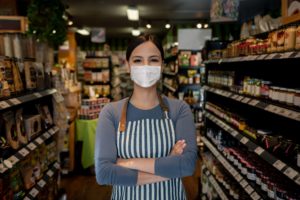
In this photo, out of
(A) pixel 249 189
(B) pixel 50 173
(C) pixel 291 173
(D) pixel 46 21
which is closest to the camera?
(C) pixel 291 173

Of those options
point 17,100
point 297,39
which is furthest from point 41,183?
point 297,39

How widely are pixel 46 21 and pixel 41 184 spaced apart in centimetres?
232

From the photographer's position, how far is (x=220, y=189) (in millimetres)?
3697

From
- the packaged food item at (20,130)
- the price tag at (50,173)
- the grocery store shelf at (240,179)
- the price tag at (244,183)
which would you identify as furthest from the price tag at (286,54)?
the price tag at (50,173)

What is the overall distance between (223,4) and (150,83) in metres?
3.06

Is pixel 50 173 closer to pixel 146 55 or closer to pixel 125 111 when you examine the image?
pixel 125 111

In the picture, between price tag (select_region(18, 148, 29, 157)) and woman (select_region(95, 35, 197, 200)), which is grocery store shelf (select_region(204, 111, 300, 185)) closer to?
woman (select_region(95, 35, 197, 200))

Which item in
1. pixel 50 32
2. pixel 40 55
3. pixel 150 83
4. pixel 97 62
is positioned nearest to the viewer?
pixel 150 83

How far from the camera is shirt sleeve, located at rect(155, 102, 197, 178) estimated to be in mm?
1687

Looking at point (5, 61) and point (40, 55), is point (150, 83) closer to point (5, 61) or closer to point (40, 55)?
point (5, 61)

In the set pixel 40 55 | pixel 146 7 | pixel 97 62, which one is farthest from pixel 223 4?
pixel 97 62

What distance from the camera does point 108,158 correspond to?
5.63ft

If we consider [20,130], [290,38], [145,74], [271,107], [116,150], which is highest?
[290,38]

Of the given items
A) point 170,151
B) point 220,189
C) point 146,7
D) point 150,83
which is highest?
point 146,7
